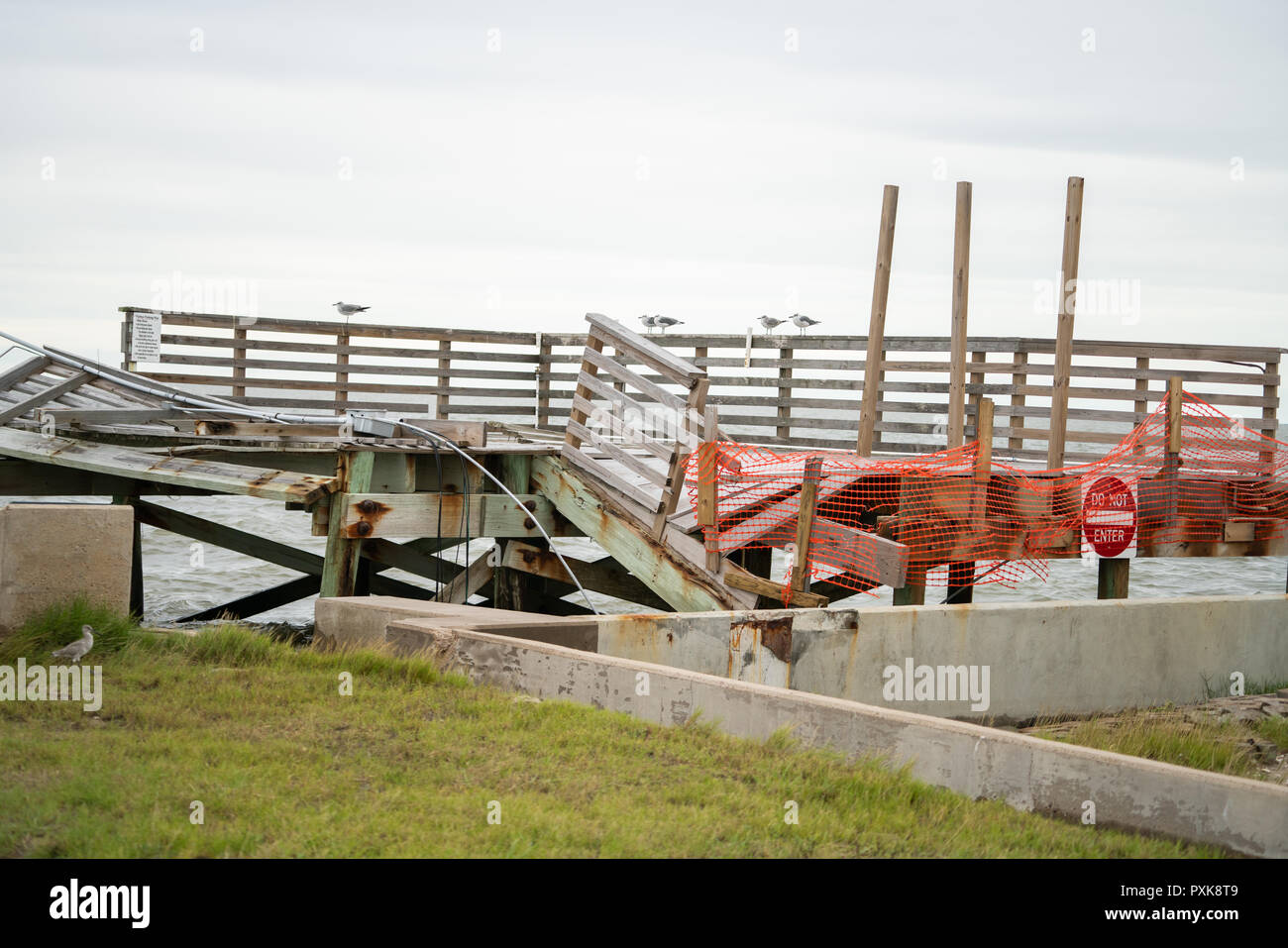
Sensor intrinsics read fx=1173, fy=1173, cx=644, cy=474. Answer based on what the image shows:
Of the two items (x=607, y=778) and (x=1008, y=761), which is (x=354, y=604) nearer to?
(x=607, y=778)

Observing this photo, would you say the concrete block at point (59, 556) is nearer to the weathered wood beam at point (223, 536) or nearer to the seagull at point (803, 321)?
the weathered wood beam at point (223, 536)

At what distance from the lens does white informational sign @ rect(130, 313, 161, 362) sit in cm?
1911

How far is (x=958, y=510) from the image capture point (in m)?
9.11

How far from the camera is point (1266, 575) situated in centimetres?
2209

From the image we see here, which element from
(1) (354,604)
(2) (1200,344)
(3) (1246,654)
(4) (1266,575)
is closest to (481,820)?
(1) (354,604)

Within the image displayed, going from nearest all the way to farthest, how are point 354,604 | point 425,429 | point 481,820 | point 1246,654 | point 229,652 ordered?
point 481,820, point 229,652, point 354,604, point 1246,654, point 425,429

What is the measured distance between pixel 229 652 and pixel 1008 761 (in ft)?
13.1

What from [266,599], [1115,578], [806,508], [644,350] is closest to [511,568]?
[644,350]

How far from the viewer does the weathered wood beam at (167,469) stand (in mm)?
9328

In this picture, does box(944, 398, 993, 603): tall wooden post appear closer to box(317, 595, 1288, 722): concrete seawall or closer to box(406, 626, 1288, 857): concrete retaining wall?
box(317, 595, 1288, 722): concrete seawall

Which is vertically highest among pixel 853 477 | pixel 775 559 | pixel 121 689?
pixel 853 477

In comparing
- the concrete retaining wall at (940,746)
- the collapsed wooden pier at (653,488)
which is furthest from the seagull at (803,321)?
the concrete retaining wall at (940,746)

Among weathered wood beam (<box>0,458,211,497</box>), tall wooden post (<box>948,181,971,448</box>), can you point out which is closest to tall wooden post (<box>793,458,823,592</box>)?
tall wooden post (<box>948,181,971,448</box>)

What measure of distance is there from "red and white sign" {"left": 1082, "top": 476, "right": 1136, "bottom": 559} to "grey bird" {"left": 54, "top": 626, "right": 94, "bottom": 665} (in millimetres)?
7761
